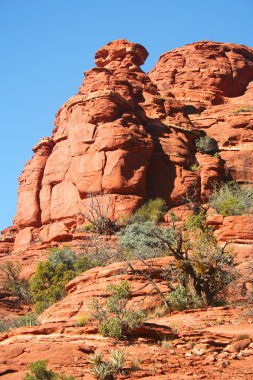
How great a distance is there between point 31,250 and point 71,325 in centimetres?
1988

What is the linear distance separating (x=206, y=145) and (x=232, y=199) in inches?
368

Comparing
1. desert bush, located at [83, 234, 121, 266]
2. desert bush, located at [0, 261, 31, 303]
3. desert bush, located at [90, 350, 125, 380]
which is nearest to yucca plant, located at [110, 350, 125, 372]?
desert bush, located at [90, 350, 125, 380]

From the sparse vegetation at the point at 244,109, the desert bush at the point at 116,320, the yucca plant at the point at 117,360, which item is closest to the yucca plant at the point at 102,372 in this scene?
the yucca plant at the point at 117,360

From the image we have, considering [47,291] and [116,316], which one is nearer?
[116,316]

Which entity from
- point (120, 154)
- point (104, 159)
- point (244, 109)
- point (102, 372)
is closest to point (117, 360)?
point (102, 372)

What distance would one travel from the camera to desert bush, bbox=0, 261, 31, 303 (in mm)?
25719

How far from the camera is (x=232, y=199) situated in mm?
30625

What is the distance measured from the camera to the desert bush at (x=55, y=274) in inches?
909

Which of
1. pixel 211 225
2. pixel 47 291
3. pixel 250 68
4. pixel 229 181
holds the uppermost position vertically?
pixel 250 68

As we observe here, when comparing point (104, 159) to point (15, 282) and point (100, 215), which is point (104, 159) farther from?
point (15, 282)

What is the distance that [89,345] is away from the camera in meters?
10.8

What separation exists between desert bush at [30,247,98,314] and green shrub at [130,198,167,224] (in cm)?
623

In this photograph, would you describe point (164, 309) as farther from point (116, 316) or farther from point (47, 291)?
point (47, 291)

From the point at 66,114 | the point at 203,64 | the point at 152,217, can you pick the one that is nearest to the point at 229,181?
the point at 152,217
